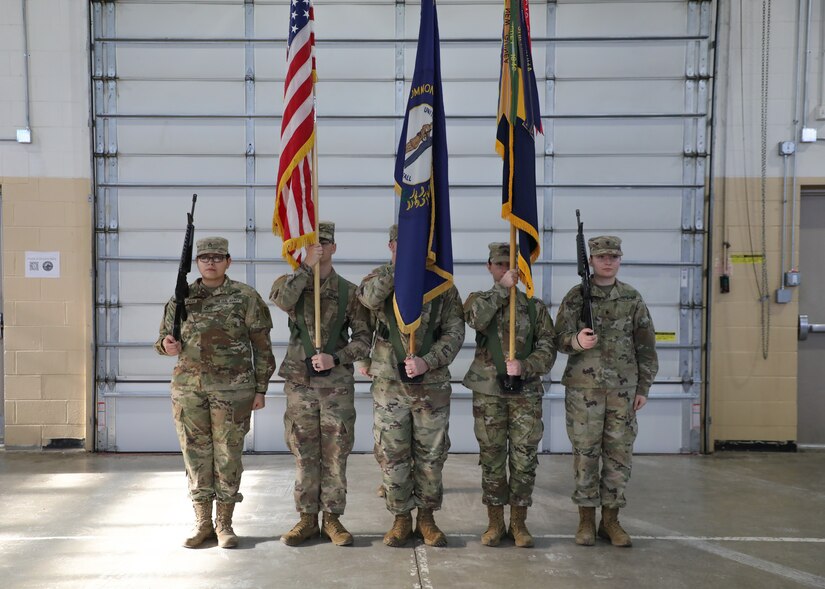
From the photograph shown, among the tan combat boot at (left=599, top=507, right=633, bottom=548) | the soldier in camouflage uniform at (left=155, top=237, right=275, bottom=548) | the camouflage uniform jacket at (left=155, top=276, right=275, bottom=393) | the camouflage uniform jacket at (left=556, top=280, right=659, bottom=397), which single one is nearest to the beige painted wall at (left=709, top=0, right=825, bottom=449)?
the camouflage uniform jacket at (left=556, top=280, right=659, bottom=397)

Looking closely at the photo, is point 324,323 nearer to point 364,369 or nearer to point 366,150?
point 364,369

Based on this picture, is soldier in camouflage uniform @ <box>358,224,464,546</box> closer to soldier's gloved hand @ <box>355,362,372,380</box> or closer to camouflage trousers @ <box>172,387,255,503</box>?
soldier's gloved hand @ <box>355,362,372,380</box>

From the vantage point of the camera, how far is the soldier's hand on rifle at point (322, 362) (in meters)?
3.89

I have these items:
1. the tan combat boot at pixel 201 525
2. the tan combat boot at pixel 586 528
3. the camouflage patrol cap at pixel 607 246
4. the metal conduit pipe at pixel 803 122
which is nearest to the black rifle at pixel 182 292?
the tan combat boot at pixel 201 525

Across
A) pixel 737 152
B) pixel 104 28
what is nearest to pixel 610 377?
pixel 737 152

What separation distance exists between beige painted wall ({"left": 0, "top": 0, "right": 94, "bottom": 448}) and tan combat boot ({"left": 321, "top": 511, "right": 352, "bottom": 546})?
11.0 ft

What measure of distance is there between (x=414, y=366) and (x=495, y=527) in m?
1.09

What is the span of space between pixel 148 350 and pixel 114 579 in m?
3.15

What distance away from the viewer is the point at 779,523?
4.54 meters

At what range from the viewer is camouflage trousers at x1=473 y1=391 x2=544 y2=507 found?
3.98 metres

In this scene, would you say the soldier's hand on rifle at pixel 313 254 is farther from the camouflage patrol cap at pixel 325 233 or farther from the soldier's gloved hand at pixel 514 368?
the soldier's gloved hand at pixel 514 368

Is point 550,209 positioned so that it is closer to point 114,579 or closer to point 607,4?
point 607,4

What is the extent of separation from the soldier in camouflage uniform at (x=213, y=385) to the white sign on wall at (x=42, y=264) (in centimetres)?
297

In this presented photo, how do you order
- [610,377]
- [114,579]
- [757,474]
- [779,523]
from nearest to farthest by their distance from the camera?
1. [114,579]
2. [610,377]
3. [779,523]
4. [757,474]
